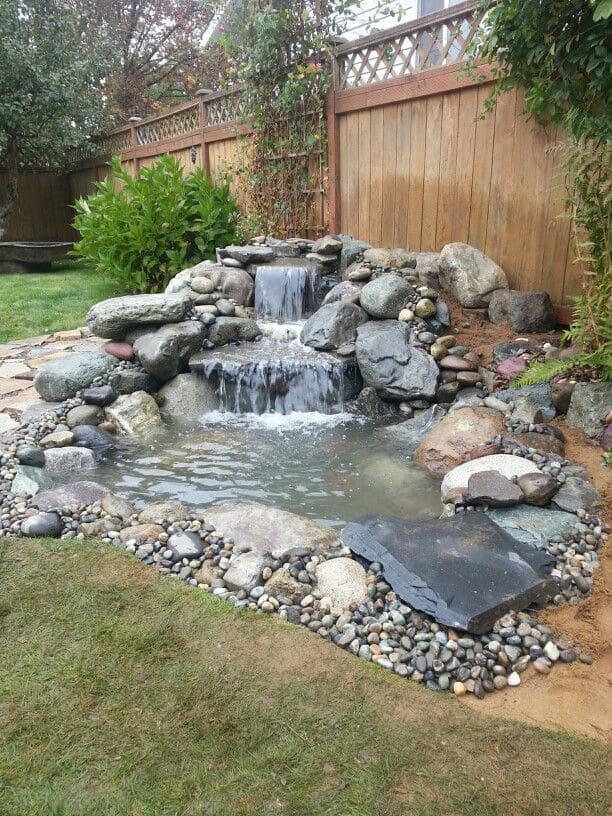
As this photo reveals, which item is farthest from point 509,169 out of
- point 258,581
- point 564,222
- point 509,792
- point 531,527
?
point 509,792

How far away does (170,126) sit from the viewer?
11.0 m

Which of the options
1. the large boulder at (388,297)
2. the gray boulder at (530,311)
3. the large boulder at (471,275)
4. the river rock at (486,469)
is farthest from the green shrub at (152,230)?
the river rock at (486,469)

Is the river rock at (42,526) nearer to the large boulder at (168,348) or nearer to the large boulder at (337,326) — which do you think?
the large boulder at (168,348)

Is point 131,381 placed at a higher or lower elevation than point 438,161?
lower

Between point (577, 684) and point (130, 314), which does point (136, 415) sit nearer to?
point (130, 314)

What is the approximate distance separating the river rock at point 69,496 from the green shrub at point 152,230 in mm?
4561

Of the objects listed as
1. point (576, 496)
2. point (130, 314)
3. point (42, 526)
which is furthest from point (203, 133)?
point (576, 496)

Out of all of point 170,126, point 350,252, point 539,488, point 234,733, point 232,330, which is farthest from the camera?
point 170,126

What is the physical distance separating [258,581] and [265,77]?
6.80 metres

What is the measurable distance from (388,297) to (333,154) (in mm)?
2501

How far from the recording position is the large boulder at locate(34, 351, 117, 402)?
16.4 feet

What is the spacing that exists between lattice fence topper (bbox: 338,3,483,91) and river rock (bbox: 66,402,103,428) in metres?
4.23

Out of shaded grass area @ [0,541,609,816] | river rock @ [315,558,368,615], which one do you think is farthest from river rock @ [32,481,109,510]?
river rock @ [315,558,368,615]

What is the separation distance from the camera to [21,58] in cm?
1062
